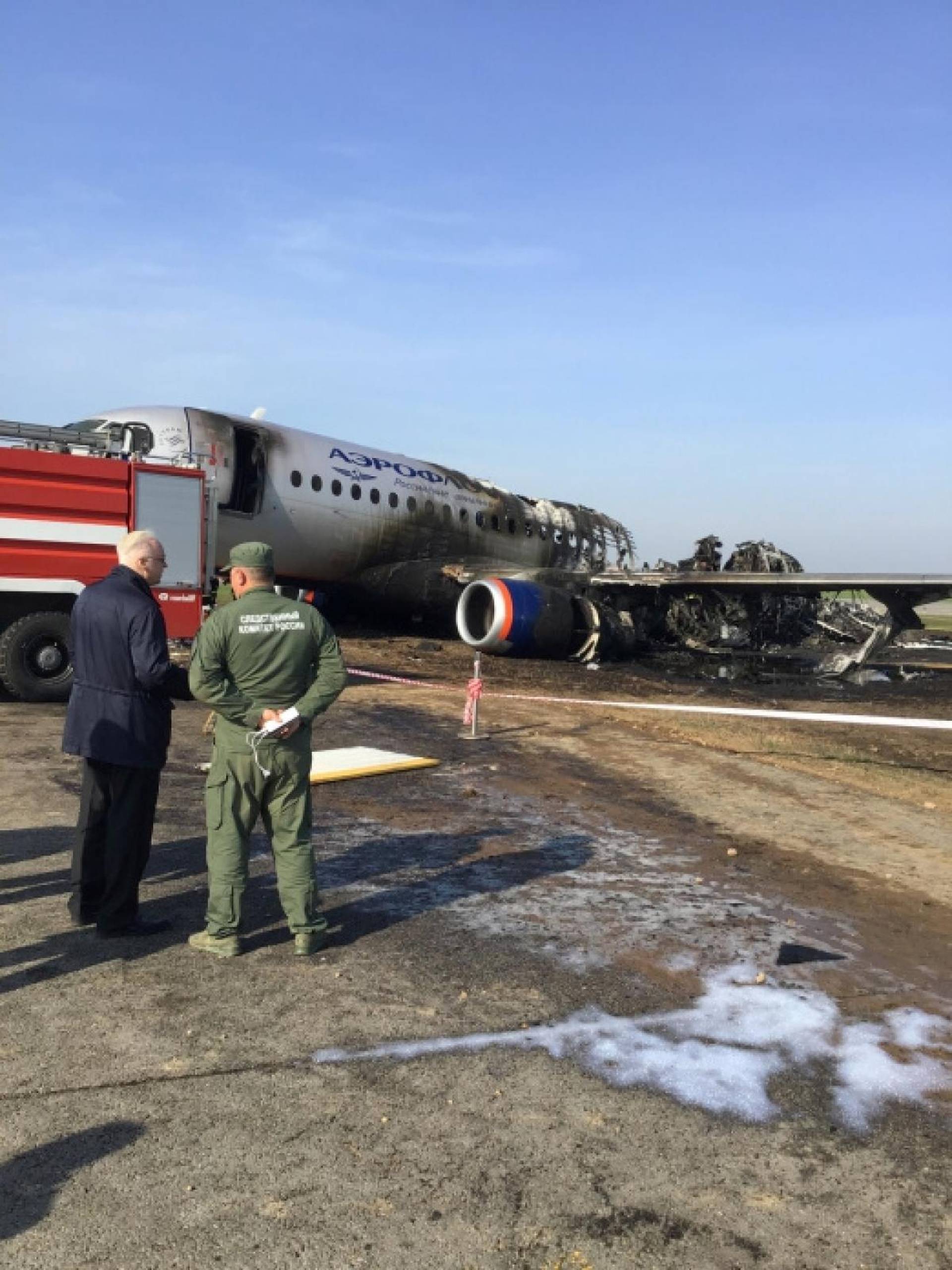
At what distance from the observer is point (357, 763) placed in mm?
9266

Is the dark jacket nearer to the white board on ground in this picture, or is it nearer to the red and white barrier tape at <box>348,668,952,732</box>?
the white board on ground

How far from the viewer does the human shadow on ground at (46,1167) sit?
2.85 meters

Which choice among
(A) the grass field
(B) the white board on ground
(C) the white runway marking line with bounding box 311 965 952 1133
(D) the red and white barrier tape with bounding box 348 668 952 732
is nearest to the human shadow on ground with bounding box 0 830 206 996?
(C) the white runway marking line with bounding box 311 965 952 1133

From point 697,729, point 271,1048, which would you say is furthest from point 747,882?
point 697,729

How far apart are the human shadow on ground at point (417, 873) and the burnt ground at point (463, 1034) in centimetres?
3

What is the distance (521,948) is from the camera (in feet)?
16.6

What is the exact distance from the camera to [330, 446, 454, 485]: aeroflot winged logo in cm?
1906

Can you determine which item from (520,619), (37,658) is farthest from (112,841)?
(520,619)

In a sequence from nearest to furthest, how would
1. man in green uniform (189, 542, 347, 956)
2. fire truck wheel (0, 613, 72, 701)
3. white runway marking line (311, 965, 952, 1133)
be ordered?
white runway marking line (311, 965, 952, 1133)
man in green uniform (189, 542, 347, 956)
fire truck wheel (0, 613, 72, 701)

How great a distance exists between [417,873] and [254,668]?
1.99 metres

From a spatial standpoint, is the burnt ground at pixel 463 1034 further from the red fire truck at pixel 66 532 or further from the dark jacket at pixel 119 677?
the red fire truck at pixel 66 532

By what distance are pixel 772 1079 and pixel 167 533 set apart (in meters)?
10.1

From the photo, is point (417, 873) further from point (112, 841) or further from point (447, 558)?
point (447, 558)

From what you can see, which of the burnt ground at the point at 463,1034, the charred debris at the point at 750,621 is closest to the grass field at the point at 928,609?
the charred debris at the point at 750,621
